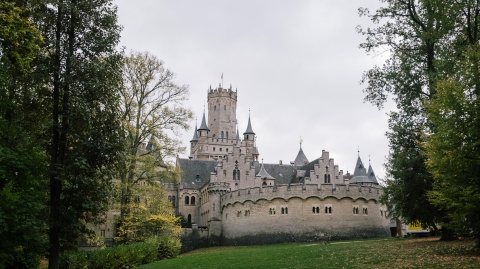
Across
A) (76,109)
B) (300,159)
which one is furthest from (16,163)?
(300,159)

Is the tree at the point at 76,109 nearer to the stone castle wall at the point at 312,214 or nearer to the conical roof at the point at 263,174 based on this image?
the stone castle wall at the point at 312,214

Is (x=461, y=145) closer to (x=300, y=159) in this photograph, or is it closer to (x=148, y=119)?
(x=148, y=119)

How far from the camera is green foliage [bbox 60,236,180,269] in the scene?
81.1ft

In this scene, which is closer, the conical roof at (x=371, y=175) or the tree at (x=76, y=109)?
the tree at (x=76, y=109)

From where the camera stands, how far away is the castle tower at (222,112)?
3866 inches

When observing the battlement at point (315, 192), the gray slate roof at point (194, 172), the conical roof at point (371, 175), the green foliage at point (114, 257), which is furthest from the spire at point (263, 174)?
the green foliage at point (114, 257)

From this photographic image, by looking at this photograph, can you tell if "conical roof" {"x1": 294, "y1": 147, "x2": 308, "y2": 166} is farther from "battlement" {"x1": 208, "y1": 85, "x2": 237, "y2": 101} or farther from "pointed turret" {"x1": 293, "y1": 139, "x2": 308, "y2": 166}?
"battlement" {"x1": 208, "y1": 85, "x2": 237, "y2": 101}

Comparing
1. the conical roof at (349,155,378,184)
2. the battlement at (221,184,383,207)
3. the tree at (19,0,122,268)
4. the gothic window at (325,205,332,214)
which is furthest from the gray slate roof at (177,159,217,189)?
the tree at (19,0,122,268)

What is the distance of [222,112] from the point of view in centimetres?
9950

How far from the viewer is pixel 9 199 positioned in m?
12.9

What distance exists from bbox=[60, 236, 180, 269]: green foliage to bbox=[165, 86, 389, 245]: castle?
6674 millimetres

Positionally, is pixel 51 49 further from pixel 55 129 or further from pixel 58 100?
pixel 55 129

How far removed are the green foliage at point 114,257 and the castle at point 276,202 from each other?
263 inches

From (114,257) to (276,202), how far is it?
23.1 m
